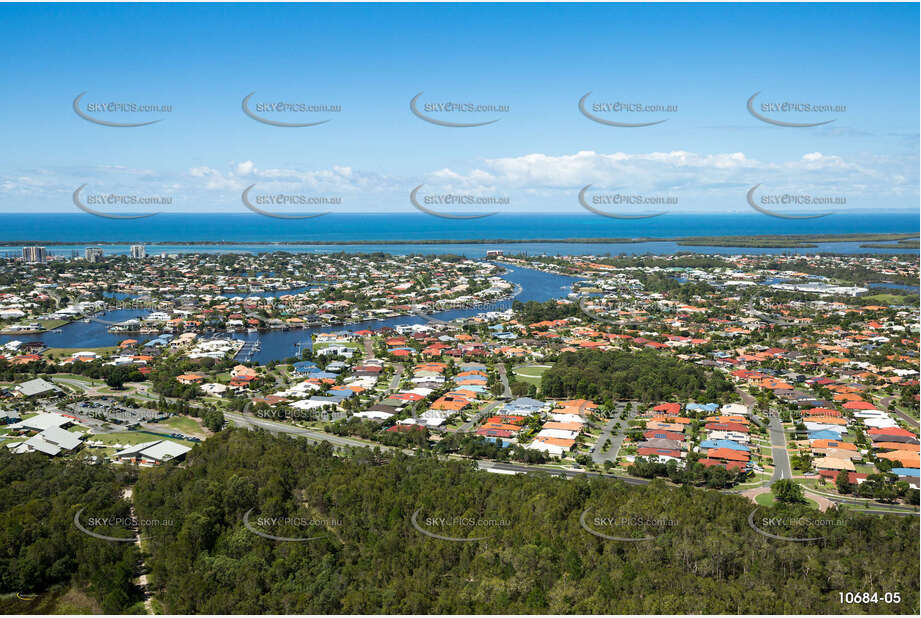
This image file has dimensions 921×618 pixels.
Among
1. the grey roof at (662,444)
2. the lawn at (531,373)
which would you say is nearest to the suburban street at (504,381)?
the lawn at (531,373)

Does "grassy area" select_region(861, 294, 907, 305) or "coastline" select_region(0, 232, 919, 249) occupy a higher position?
"coastline" select_region(0, 232, 919, 249)

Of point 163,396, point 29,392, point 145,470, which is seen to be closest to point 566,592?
point 145,470

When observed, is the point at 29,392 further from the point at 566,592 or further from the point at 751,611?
the point at 751,611

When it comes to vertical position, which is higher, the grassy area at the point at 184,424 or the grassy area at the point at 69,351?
the grassy area at the point at 69,351

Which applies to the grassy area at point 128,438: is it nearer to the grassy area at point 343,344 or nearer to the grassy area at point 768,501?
the grassy area at point 343,344

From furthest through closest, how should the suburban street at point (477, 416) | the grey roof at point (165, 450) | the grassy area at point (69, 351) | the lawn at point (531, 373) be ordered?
1. the grassy area at point (69, 351)
2. the lawn at point (531, 373)
3. the suburban street at point (477, 416)
4. the grey roof at point (165, 450)

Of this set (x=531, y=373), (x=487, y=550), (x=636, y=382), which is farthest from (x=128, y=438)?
(x=636, y=382)

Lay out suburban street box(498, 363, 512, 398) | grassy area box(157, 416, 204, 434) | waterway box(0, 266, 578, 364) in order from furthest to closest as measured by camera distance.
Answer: waterway box(0, 266, 578, 364) → suburban street box(498, 363, 512, 398) → grassy area box(157, 416, 204, 434)

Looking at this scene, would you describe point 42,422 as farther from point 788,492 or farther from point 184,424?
point 788,492

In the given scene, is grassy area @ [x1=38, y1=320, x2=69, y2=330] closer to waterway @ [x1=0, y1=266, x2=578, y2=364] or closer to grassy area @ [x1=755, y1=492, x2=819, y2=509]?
waterway @ [x1=0, y1=266, x2=578, y2=364]

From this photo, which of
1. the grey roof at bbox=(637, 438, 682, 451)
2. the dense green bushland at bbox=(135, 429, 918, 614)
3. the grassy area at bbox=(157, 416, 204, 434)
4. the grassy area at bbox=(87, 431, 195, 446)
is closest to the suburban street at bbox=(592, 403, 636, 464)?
the grey roof at bbox=(637, 438, 682, 451)

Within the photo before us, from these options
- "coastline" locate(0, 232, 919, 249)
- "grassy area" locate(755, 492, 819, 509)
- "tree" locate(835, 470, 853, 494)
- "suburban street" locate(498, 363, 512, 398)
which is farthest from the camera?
"coastline" locate(0, 232, 919, 249)
